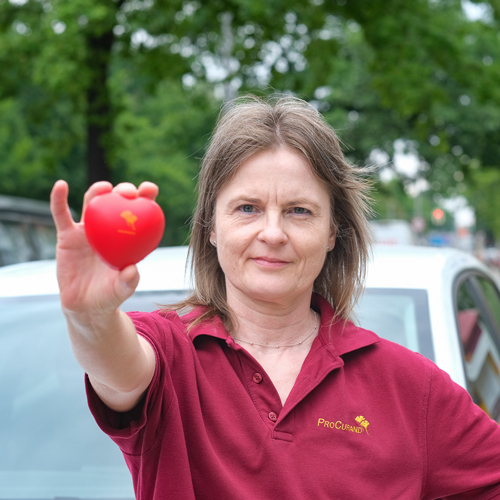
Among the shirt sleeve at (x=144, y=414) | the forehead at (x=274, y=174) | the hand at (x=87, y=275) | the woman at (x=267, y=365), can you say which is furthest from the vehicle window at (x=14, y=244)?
the hand at (x=87, y=275)

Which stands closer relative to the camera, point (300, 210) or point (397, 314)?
point (300, 210)

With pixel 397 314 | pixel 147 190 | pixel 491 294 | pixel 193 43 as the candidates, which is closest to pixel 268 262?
pixel 147 190

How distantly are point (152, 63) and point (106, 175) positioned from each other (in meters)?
1.98

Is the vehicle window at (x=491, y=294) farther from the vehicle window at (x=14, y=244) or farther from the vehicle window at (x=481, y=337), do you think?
the vehicle window at (x=14, y=244)

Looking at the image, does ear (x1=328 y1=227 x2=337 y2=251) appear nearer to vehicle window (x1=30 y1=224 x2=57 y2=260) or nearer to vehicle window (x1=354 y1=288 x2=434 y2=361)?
vehicle window (x1=354 y1=288 x2=434 y2=361)

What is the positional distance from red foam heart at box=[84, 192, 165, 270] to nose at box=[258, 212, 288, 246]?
0.41m

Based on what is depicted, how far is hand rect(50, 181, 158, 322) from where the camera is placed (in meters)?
1.24

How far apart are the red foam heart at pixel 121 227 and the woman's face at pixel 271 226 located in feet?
1.36

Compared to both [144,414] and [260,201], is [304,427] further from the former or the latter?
[260,201]

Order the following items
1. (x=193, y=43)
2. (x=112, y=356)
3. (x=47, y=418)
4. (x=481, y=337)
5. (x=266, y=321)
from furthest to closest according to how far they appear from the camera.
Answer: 1. (x=193, y=43)
2. (x=481, y=337)
3. (x=47, y=418)
4. (x=266, y=321)
5. (x=112, y=356)

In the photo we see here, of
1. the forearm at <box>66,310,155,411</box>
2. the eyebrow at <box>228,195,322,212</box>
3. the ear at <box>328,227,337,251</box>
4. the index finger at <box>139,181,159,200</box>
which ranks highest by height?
the index finger at <box>139,181,159,200</box>

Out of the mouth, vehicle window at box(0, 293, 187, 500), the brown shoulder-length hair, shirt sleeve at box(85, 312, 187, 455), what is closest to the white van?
vehicle window at box(0, 293, 187, 500)

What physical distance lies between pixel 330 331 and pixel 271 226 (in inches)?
14.0

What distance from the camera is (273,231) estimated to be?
1.64 meters
